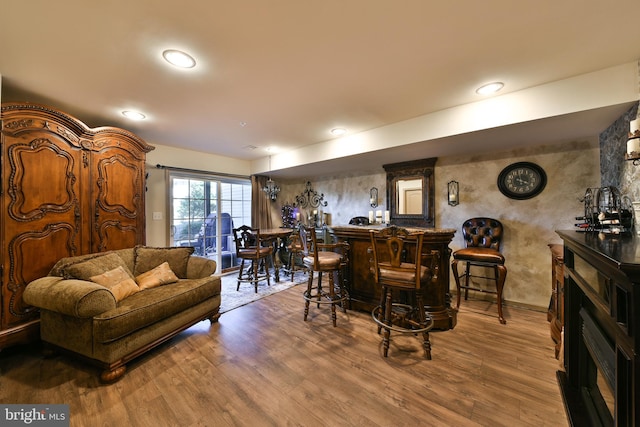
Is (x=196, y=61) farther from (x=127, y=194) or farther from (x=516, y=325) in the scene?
(x=516, y=325)

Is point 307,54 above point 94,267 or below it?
above

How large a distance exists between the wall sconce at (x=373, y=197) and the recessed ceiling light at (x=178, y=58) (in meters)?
3.34

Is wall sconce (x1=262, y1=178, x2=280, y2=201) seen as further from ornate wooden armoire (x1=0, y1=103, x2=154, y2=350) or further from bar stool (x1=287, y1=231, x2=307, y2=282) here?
ornate wooden armoire (x1=0, y1=103, x2=154, y2=350)

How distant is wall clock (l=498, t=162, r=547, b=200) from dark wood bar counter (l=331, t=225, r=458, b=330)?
1.54 meters

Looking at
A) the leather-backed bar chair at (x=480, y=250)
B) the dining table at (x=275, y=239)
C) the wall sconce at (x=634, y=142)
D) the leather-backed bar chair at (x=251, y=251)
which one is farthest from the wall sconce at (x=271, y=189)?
the wall sconce at (x=634, y=142)

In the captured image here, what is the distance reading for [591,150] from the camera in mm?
2662

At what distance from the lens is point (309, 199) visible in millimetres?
5402

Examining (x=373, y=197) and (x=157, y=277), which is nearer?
(x=157, y=277)

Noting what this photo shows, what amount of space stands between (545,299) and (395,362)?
2487 mm

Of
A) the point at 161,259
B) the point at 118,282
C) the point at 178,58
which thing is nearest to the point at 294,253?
the point at 161,259

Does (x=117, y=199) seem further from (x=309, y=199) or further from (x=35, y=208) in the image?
(x=309, y=199)

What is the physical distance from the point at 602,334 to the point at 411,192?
2.92m

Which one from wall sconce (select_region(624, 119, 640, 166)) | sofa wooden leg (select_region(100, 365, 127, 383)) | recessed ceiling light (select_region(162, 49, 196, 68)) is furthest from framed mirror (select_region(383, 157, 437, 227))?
sofa wooden leg (select_region(100, 365, 127, 383))

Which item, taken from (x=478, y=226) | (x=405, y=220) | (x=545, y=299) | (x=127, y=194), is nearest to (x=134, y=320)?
(x=127, y=194)
